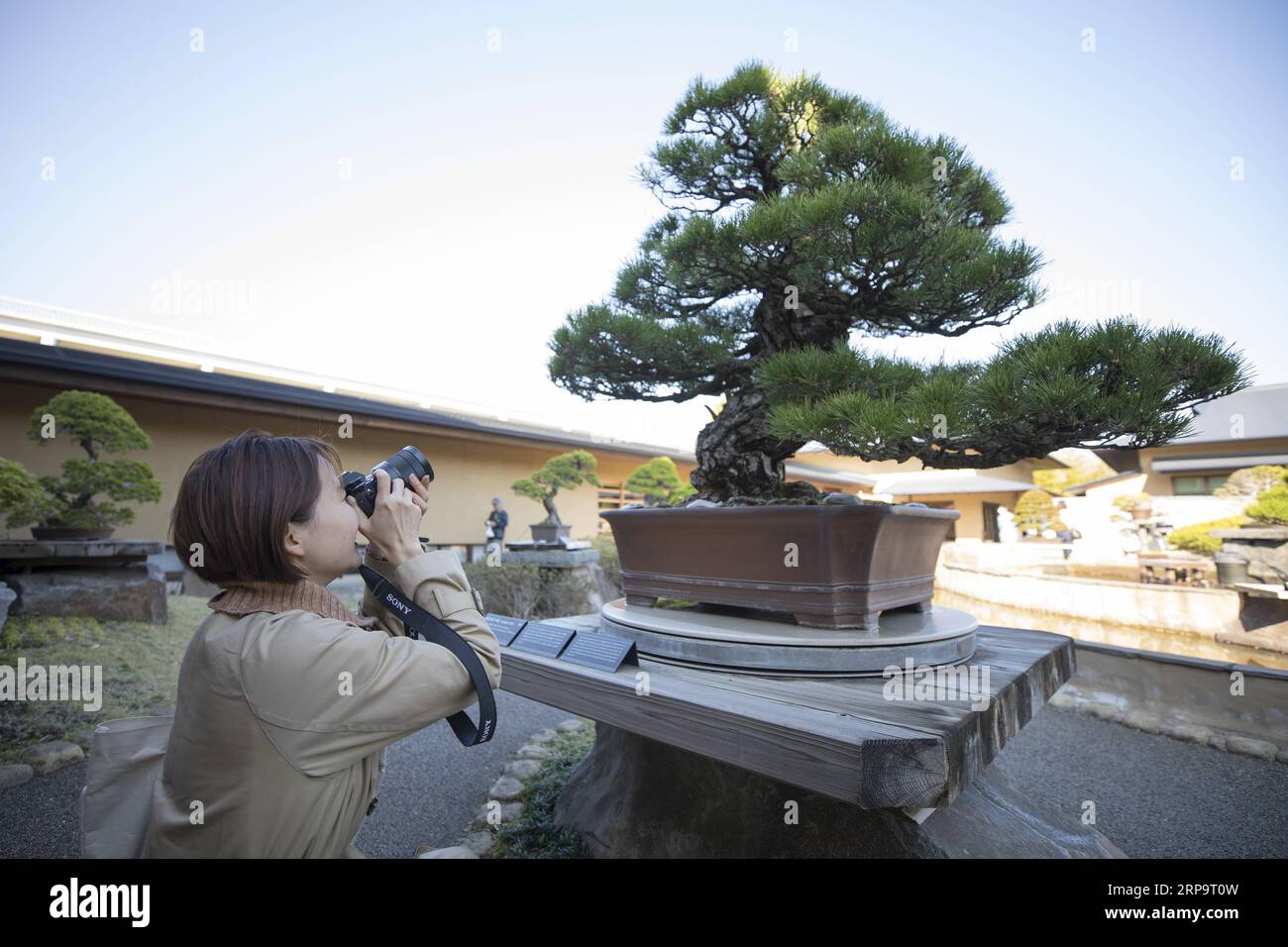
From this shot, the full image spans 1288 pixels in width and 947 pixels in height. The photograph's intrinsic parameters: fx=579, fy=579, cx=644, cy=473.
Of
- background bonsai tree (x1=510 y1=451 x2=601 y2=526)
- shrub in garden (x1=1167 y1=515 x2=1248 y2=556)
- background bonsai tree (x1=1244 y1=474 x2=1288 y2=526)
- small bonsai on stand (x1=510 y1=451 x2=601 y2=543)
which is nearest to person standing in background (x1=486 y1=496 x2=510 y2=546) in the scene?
small bonsai on stand (x1=510 y1=451 x2=601 y2=543)

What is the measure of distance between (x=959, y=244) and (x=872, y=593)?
43.6 inches

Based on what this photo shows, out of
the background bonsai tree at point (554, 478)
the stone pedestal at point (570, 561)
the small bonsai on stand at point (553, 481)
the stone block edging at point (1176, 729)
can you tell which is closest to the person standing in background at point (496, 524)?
the small bonsai on stand at point (553, 481)

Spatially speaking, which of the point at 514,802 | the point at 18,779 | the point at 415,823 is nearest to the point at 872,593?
the point at 514,802

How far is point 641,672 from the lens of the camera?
1.66 m

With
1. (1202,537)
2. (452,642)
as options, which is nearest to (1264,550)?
(1202,537)

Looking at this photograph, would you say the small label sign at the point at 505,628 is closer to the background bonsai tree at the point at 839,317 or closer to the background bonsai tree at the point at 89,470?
the background bonsai tree at the point at 839,317

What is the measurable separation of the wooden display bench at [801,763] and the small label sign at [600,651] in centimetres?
3

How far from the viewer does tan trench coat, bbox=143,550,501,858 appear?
0.85 metres

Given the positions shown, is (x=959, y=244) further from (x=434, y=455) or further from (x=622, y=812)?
(x=434, y=455)

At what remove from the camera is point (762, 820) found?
1931 mm

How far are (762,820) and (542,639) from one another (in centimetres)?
95

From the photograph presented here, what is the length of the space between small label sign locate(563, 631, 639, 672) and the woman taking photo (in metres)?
0.72

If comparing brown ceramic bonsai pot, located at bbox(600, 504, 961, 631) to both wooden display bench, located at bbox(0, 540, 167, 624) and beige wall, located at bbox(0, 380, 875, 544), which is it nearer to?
beige wall, located at bbox(0, 380, 875, 544)

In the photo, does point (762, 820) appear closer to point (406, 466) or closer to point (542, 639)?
point (542, 639)
